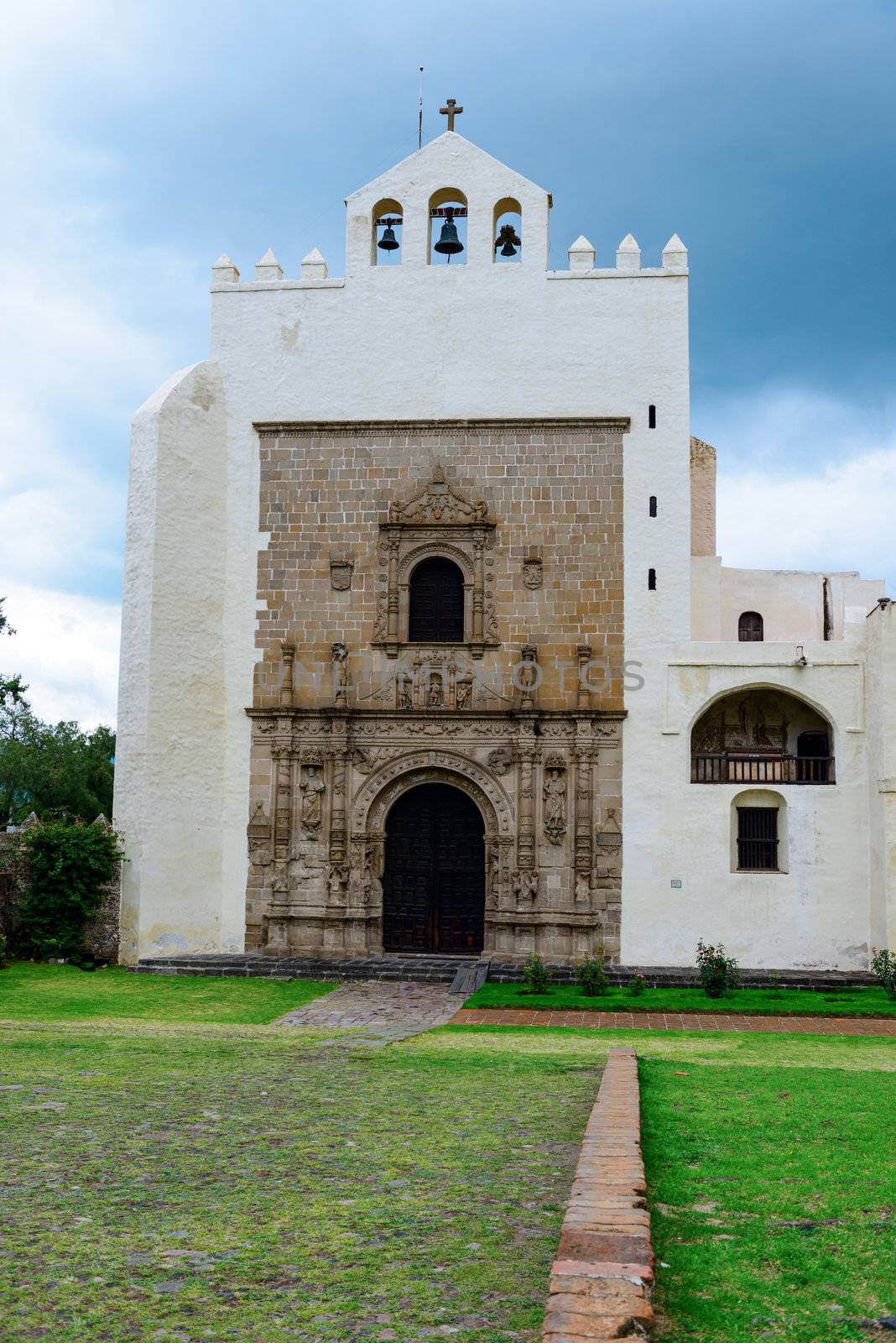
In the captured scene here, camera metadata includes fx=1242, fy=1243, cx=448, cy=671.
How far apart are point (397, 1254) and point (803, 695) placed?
16.2 m

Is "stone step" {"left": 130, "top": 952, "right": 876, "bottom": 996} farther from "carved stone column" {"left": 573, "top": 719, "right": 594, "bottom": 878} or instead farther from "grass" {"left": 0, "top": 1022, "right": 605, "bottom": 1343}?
"grass" {"left": 0, "top": 1022, "right": 605, "bottom": 1343}

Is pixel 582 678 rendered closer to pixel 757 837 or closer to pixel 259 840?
pixel 757 837

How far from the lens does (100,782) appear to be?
3806 centimetres

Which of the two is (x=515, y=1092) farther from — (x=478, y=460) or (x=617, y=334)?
(x=617, y=334)

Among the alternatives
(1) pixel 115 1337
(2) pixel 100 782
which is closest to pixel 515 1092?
(1) pixel 115 1337

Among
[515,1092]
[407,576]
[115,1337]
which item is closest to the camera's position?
[115,1337]

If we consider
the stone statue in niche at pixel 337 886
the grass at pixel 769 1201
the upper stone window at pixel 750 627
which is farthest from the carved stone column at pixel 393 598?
the grass at pixel 769 1201

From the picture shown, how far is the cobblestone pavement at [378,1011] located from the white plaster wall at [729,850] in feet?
12.4

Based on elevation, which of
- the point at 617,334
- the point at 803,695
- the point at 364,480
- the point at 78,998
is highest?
the point at 617,334

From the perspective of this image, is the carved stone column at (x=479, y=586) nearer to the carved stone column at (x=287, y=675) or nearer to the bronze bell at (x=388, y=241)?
the carved stone column at (x=287, y=675)

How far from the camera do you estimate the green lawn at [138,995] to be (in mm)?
14219

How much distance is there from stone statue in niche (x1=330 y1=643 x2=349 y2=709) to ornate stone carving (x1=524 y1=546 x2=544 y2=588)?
315 cm

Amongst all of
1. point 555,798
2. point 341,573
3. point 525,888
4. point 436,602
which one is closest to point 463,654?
point 436,602

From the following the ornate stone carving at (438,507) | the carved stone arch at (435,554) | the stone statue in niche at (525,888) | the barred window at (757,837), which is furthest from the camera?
the ornate stone carving at (438,507)
